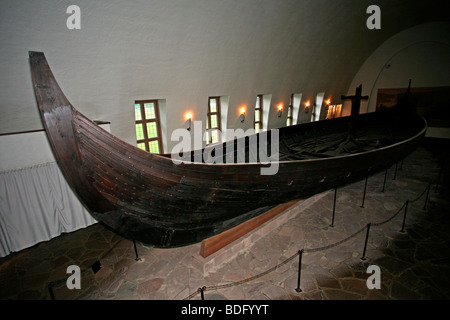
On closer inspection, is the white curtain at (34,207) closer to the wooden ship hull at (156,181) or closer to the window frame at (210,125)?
the wooden ship hull at (156,181)

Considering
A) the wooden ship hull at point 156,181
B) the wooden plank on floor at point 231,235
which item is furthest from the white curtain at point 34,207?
the wooden plank on floor at point 231,235

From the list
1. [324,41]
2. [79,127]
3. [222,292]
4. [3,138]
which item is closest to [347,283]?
[222,292]

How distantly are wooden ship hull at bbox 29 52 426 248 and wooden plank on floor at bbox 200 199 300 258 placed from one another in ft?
0.35

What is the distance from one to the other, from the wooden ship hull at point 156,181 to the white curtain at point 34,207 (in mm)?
2586

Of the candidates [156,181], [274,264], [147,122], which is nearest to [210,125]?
[147,122]

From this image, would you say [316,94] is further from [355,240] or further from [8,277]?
[8,277]

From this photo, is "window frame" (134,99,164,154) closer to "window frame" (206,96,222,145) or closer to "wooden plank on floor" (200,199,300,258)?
"window frame" (206,96,222,145)

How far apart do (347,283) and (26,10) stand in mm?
6591

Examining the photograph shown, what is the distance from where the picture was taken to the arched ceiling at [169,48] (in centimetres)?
399

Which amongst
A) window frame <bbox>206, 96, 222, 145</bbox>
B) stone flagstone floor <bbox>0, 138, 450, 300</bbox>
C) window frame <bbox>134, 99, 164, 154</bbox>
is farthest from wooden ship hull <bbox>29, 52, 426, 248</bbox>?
window frame <bbox>206, 96, 222, 145</bbox>

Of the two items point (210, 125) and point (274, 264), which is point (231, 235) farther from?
point (210, 125)

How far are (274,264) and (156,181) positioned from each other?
2463mm

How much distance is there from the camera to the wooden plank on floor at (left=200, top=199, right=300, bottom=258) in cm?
357

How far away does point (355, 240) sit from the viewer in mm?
4336
